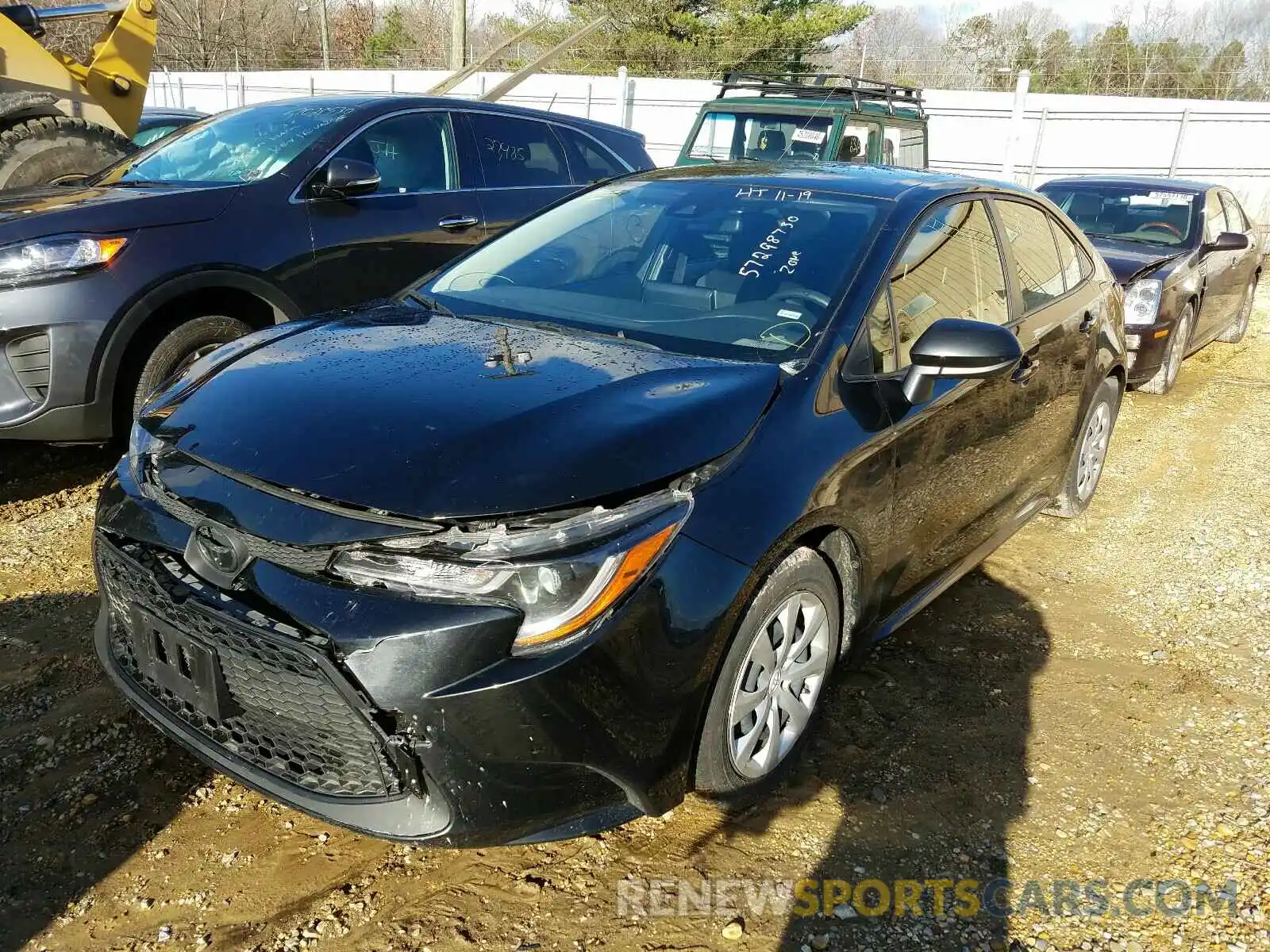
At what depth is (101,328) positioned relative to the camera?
12.9 feet

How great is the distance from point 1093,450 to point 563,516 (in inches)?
146

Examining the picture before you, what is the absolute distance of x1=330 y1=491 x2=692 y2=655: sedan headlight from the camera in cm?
192

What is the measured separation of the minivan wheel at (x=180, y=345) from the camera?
4.13 m

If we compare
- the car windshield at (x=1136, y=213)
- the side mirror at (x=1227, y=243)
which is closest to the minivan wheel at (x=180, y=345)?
the car windshield at (x=1136, y=213)

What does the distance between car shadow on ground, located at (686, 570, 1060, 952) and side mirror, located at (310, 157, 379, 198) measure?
10.8 ft

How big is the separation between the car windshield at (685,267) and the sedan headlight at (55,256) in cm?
160

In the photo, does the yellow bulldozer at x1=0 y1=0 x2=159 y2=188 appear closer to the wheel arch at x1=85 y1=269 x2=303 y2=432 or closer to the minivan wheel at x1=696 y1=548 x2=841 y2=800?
the wheel arch at x1=85 y1=269 x2=303 y2=432

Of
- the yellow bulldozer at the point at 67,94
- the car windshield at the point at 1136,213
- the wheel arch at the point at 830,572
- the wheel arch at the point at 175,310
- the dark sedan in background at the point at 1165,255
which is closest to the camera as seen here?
the wheel arch at the point at 830,572

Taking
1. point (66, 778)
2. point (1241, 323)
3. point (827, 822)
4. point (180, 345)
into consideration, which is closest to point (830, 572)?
point (827, 822)

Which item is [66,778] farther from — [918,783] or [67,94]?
[67,94]

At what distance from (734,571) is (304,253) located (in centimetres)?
339

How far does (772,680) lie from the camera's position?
2.49 m

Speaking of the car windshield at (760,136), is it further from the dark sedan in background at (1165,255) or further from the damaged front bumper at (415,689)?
the damaged front bumper at (415,689)

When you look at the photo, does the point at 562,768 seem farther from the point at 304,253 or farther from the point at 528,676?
the point at 304,253
